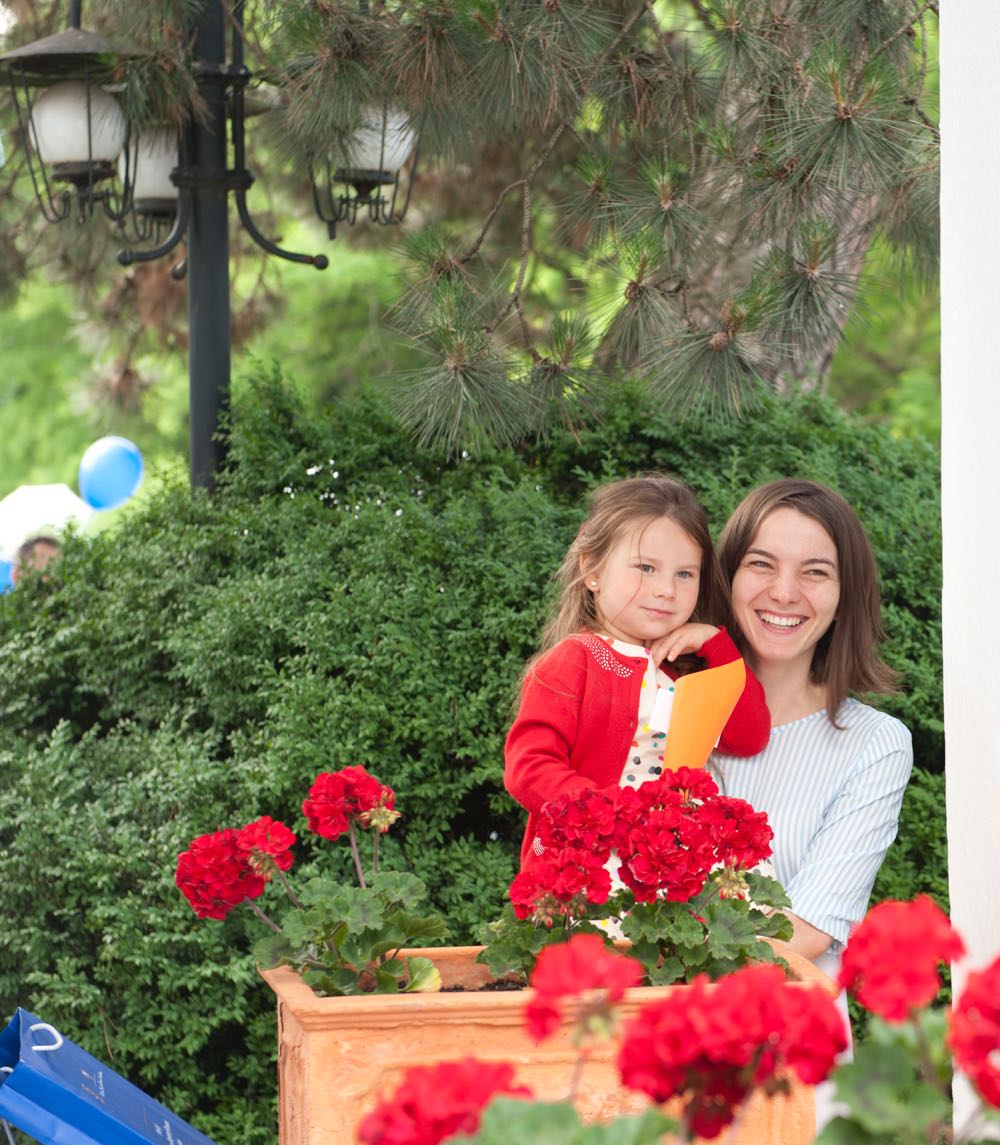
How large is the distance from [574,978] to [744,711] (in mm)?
1550

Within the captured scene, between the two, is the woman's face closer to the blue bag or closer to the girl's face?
the girl's face

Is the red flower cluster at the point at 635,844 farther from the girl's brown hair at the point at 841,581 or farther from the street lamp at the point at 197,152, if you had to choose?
the street lamp at the point at 197,152

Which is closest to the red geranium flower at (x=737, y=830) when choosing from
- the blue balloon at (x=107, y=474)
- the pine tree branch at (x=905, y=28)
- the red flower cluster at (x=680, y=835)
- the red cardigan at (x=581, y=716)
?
the red flower cluster at (x=680, y=835)

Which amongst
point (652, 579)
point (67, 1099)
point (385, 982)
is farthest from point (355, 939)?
point (652, 579)

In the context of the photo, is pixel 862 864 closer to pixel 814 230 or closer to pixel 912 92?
pixel 814 230

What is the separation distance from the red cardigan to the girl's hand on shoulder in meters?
0.02

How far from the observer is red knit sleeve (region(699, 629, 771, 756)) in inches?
101

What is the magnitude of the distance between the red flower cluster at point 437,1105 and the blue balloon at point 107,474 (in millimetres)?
7745

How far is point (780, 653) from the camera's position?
8.48 feet

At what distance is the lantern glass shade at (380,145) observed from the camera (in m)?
4.26

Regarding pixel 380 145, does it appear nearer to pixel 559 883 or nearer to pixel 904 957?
pixel 559 883

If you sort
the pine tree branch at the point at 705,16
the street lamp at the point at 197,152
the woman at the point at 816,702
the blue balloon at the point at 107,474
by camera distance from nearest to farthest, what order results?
the woman at the point at 816,702 < the pine tree branch at the point at 705,16 < the street lamp at the point at 197,152 < the blue balloon at the point at 107,474

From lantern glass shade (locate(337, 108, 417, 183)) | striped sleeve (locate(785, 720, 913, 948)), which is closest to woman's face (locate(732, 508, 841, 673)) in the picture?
striped sleeve (locate(785, 720, 913, 948))

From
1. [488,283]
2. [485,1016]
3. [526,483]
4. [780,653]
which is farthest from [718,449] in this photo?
[485,1016]
